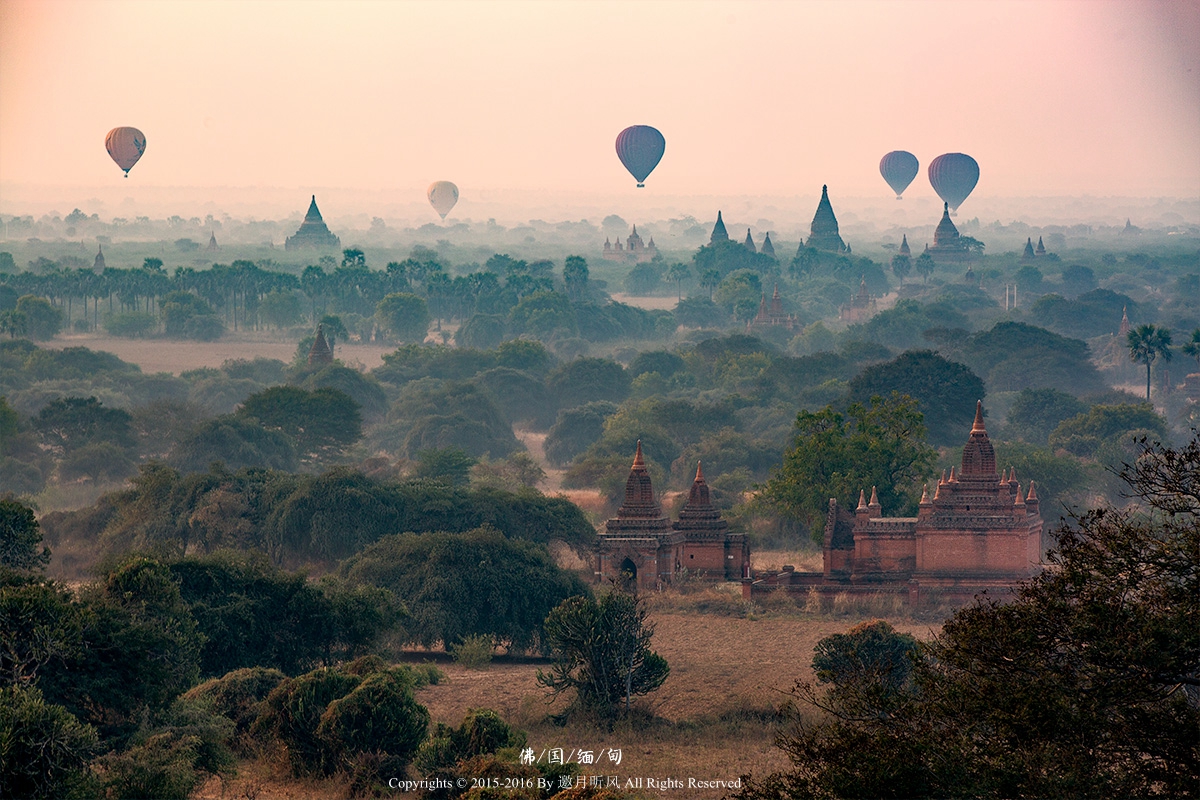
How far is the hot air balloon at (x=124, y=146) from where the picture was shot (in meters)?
158

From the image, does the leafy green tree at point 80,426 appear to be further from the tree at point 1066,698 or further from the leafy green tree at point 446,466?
the tree at point 1066,698

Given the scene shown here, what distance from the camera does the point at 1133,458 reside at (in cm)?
6612

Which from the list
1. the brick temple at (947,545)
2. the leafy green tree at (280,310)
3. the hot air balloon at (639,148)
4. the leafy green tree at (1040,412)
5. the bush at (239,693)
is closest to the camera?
the bush at (239,693)

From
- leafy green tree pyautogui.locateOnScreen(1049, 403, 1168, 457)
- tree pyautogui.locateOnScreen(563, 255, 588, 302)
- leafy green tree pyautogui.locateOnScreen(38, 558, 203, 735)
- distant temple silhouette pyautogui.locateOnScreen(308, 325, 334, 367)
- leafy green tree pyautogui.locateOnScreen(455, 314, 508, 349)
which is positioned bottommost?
leafy green tree pyautogui.locateOnScreen(38, 558, 203, 735)

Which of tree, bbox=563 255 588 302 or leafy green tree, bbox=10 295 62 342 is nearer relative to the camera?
leafy green tree, bbox=10 295 62 342

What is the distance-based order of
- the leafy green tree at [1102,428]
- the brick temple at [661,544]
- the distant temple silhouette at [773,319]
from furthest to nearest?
the distant temple silhouette at [773,319]
the leafy green tree at [1102,428]
the brick temple at [661,544]

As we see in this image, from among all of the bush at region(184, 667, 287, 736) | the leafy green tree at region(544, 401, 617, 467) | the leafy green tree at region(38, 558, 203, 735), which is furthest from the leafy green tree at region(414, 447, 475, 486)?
the leafy green tree at region(38, 558, 203, 735)

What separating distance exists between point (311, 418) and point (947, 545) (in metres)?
35.5

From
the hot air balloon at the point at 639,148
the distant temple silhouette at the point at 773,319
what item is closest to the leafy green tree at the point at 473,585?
the distant temple silhouette at the point at 773,319

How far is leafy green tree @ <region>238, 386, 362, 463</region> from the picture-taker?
71500 mm

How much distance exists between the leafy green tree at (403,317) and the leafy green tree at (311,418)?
56958 millimetres

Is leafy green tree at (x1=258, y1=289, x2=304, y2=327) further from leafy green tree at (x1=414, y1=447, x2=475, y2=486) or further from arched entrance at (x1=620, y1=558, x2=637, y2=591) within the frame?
arched entrance at (x1=620, y1=558, x2=637, y2=591)

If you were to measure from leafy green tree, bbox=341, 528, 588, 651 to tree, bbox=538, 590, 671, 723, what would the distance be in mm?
6044

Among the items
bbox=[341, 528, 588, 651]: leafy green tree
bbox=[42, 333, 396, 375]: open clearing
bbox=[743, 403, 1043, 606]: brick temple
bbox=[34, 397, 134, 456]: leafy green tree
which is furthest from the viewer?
bbox=[42, 333, 396, 375]: open clearing
